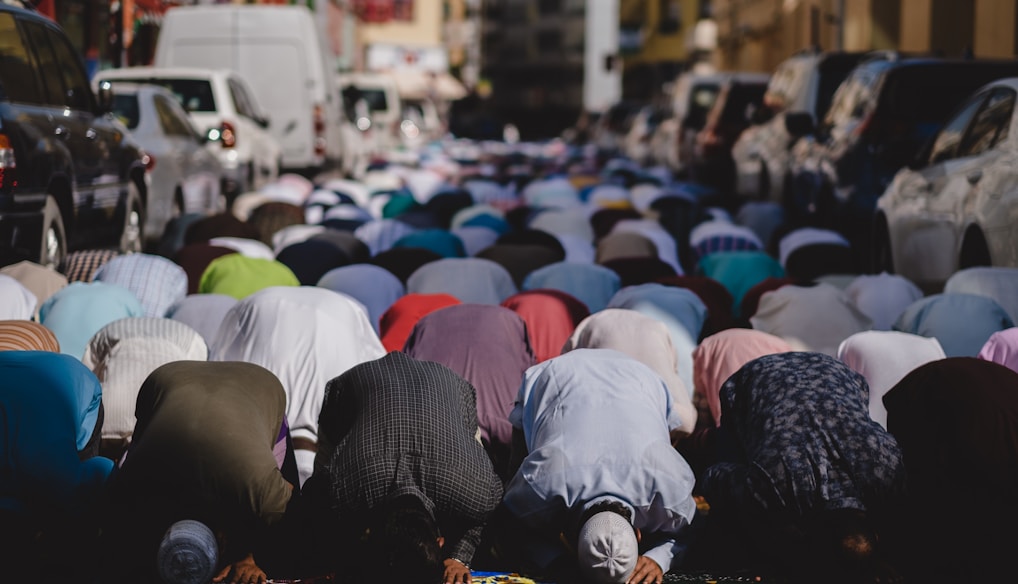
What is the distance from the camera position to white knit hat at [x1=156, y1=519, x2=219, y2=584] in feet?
17.7

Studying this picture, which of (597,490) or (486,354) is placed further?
(486,354)

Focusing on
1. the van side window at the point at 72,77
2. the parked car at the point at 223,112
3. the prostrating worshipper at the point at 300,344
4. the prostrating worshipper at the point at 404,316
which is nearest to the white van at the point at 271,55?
the parked car at the point at 223,112

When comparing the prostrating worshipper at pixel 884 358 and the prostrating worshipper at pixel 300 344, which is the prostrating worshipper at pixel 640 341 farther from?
the prostrating worshipper at pixel 300 344

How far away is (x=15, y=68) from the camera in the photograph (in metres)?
9.25

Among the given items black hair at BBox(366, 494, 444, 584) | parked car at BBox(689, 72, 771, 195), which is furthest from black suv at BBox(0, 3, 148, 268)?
parked car at BBox(689, 72, 771, 195)

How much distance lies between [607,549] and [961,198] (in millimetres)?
4487

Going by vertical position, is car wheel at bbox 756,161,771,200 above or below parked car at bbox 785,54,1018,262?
below

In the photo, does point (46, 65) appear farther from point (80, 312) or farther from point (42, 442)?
point (42, 442)

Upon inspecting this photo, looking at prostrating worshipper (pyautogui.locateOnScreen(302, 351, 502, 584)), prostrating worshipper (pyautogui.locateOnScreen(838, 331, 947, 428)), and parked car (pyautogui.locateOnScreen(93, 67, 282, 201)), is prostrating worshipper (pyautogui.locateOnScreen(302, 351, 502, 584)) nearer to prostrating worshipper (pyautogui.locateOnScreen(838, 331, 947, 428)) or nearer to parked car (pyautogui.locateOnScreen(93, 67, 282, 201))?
prostrating worshipper (pyautogui.locateOnScreen(838, 331, 947, 428))

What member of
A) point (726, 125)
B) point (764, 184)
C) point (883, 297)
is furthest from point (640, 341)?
point (726, 125)

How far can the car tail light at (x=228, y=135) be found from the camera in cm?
1698

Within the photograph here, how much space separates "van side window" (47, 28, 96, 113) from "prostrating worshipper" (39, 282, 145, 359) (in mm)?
2549

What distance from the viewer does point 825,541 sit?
18.4ft

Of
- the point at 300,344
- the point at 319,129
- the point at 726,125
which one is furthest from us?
the point at 319,129
